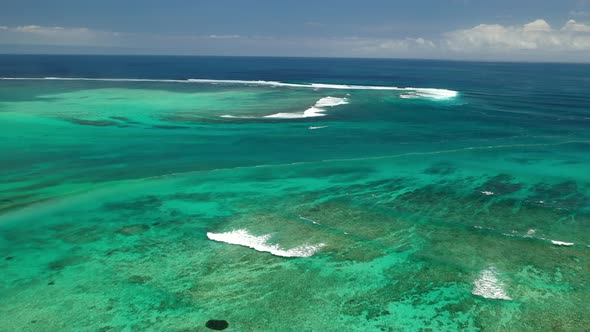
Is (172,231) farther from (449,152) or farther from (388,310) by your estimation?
(449,152)

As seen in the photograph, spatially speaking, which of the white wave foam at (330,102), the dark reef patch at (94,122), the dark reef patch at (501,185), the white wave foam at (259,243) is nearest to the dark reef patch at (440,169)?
the dark reef patch at (501,185)

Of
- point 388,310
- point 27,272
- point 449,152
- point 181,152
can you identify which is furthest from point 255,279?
point 449,152

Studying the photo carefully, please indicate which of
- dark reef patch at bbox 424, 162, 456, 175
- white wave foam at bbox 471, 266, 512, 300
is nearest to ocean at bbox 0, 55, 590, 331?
white wave foam at bbox 471, 266, 512, 300

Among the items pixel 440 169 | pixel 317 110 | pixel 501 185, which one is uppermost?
pixel 317 110

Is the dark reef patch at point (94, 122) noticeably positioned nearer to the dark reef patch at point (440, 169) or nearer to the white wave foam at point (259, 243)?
the white wave foam at point (259, 243)

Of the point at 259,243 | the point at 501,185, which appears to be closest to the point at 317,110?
the point at 501,185

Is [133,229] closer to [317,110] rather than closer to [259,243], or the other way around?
[259,243]
